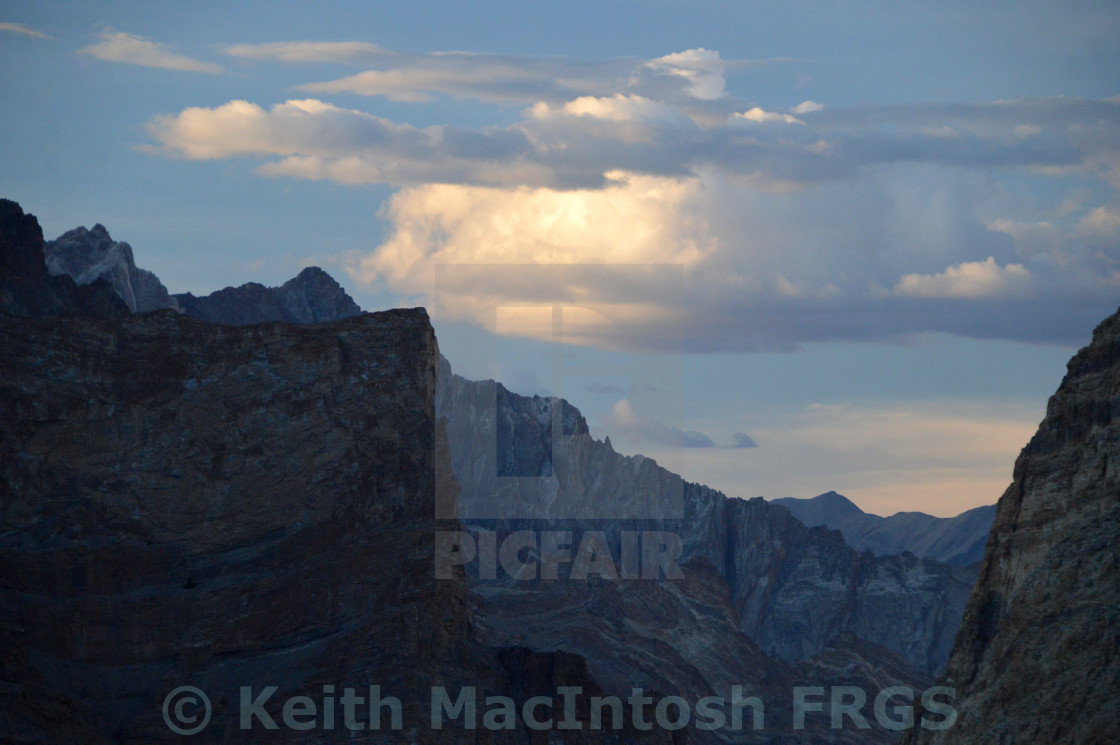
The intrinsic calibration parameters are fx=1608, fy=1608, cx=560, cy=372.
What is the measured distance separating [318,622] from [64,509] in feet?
77.8

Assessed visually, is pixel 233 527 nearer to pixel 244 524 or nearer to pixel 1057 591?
pixel 244 524

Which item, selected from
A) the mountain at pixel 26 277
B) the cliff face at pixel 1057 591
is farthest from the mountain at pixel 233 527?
the cliff face at pixel 1057 591

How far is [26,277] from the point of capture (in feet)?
528

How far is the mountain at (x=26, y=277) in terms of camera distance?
156250 mm

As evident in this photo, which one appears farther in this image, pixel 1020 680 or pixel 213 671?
pixel 213 671

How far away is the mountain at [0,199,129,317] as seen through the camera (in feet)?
513

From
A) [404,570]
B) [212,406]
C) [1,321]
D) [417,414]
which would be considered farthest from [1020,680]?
[1,321]

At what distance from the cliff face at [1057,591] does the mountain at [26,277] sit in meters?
89.0

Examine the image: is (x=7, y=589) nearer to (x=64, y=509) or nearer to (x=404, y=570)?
(x=64, y=509)

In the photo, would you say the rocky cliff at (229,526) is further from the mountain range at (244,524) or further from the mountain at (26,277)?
the mountain at (26,277)

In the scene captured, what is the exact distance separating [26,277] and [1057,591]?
106 m

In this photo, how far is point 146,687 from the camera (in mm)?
129250

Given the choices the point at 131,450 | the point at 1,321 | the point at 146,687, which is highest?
the point at 1,321

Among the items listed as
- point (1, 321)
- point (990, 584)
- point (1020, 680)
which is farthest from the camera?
point (1, 321)
